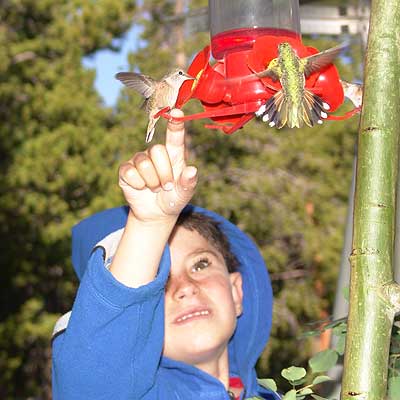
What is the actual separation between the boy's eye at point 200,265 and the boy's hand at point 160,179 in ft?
2.59

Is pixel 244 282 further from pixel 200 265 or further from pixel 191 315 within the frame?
pixel 191 315

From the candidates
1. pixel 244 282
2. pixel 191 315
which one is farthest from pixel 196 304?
pixel 244 282

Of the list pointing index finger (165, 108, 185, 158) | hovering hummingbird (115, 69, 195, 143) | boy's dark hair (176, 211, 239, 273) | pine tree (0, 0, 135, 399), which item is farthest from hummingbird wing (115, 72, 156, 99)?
pine tree (0, 0, 135, 399)

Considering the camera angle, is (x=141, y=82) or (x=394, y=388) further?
(x=141, y=82)

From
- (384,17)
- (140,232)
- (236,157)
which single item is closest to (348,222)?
(140,232)

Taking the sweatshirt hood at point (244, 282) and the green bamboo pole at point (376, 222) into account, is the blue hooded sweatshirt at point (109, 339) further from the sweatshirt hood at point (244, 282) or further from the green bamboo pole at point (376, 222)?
the green bamboo pole at point (376, 222)

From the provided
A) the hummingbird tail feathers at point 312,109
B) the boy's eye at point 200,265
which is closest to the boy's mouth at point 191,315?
the boy's eye at point 200,265

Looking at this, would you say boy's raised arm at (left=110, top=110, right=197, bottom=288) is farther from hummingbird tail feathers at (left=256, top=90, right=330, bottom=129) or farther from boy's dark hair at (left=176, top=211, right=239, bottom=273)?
boy's dark hair at (left=176, top=211, right=239, bottom=273)

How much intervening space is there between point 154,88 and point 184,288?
76 centimetres

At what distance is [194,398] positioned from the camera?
91.4 inches

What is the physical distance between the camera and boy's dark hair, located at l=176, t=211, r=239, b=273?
8.79ft

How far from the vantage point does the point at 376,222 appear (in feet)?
4.13

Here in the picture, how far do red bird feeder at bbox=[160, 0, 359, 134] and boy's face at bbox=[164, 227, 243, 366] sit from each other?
0.68 m

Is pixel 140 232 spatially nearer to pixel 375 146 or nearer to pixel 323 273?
pixel 375 146
